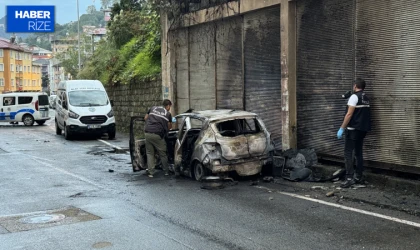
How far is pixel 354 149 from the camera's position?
30.7 feet

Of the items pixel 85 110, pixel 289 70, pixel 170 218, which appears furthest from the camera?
pixel 85 110

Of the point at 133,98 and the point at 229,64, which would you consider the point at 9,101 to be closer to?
the point at 133,98

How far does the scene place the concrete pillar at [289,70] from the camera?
12000 millimetres

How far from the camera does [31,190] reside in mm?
9766

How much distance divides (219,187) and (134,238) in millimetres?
3511

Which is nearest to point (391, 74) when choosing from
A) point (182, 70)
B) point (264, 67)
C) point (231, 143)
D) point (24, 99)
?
point (231, 143)

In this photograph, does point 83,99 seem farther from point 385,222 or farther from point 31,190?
point 385,222

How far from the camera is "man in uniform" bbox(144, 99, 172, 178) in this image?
36.5 ft

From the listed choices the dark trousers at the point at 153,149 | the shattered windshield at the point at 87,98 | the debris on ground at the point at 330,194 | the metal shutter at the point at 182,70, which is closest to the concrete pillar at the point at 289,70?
the dark trousers at the point at 153,149

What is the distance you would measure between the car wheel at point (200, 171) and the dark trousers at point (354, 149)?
9.04ft

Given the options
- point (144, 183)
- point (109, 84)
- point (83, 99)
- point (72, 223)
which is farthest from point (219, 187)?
point (109, 84)

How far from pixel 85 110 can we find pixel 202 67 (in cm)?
670

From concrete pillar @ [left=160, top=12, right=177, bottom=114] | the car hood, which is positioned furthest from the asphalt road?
the car hood

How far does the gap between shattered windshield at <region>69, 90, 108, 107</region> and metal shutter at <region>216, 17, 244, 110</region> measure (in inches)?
312
